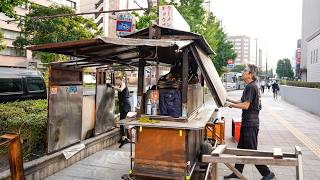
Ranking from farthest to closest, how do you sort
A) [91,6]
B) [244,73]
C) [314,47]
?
1. [91,6]
2. [314,47]
3. [244,73]

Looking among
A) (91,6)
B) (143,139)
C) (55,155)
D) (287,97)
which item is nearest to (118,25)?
(55,155)

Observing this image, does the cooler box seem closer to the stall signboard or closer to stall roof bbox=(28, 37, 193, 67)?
stall roof bbox=(28, 37, 193, 67)

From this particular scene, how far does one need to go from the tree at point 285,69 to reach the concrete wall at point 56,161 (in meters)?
90.8

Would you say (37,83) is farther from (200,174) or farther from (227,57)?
(227,57)

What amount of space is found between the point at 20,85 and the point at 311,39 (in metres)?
32.8

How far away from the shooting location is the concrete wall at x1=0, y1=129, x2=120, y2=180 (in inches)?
222

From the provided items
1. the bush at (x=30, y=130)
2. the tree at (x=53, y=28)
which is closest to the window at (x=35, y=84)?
the bush at (x=30, y=130)

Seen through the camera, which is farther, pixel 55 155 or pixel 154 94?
pixel 55 155

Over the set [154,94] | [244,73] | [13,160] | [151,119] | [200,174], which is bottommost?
[200,174]

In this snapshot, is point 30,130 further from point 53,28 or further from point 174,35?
point 53,28

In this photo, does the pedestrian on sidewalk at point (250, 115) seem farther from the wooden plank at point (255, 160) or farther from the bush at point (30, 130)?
the bush at point (30, 130)

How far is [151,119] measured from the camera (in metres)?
5.61

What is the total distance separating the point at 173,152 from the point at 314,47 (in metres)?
33.7

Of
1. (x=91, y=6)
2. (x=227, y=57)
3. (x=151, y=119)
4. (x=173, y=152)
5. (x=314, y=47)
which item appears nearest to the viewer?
(x=173, y=152)
